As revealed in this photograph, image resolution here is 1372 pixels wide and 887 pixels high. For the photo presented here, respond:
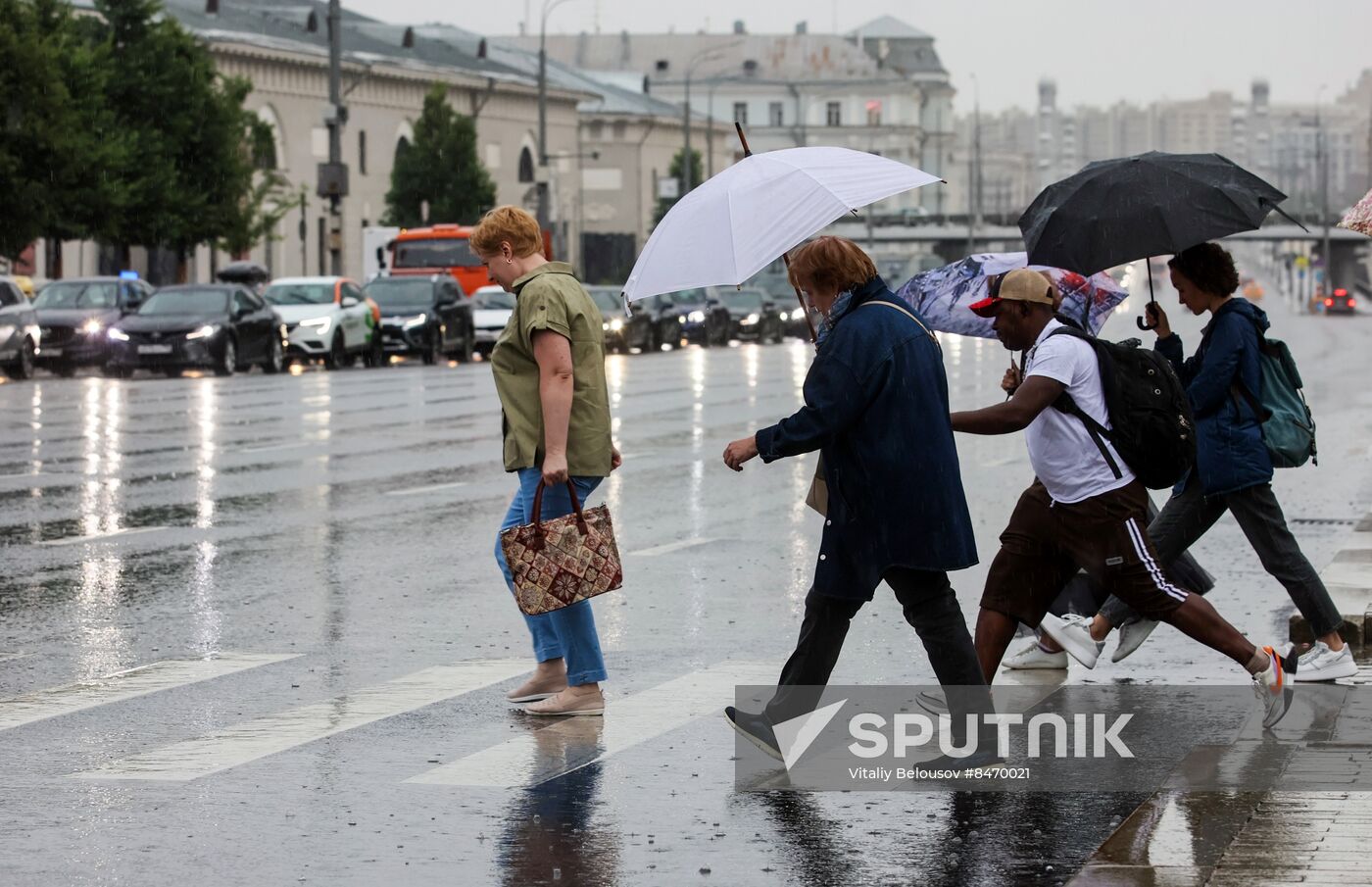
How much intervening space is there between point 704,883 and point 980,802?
123cm

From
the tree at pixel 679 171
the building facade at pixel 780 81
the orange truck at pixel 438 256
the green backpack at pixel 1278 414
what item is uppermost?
the building facade at pixel 780 81

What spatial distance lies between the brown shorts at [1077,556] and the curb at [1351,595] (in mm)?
1408

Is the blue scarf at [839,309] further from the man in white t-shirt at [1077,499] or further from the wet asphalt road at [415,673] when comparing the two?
the wet asphalt road at [415,673]

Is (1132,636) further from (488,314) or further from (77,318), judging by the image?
(488,314)

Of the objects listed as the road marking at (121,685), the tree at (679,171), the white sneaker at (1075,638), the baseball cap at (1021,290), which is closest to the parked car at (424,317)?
the road marking at (121,685)

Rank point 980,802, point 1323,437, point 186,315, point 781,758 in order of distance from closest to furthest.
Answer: point 980,802 → point 781,758 → point 1323,437 → point 186,315

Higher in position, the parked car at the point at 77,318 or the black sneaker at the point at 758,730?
the parked car at the point at 77,318

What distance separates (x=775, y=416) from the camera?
28.1 meters

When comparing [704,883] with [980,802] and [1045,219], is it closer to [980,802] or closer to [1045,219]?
[980,802]

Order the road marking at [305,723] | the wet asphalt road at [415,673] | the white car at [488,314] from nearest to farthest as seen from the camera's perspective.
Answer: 1. the wet asphalt road at [415,673]
2. the road marking at [305,723]
3. the white car at [488,314]

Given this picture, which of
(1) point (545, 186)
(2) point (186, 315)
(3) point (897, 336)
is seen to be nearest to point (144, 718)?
(3) point (897, 336)

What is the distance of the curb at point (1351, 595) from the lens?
991cm

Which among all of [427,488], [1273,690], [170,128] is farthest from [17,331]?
[1273,690]

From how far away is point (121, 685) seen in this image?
374 inches
